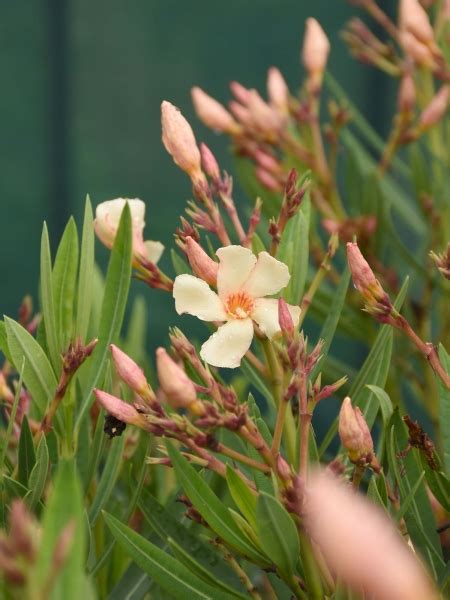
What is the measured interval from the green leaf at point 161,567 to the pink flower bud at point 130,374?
6 centimetres

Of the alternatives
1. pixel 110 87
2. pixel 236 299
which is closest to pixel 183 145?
pixel 236 299

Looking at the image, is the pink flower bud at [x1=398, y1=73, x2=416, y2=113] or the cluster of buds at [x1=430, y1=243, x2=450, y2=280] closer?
the cluster of buds at [x1=430, y1=243, x2=450, y2=280]

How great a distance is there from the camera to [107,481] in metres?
0.62

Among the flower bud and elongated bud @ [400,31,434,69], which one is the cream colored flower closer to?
the flower bud

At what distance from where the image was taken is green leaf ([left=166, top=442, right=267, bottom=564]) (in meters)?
0.54

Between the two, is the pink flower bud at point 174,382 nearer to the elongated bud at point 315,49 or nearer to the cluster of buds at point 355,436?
the cluster of buds at point 355,436

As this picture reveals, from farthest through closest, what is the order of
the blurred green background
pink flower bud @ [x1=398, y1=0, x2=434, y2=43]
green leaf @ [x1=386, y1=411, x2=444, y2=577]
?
1. the blurred green background
2. pink flower bud @ [x1=398, y1=0, x2=434, y2=43]
3. green leaf @ [x1=386, y1=411, x2=444, y2=577]

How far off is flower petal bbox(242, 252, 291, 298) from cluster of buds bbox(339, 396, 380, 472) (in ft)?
0.26

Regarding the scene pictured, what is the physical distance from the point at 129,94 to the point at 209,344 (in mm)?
1857

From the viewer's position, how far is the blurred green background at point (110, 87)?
2291 millimetres

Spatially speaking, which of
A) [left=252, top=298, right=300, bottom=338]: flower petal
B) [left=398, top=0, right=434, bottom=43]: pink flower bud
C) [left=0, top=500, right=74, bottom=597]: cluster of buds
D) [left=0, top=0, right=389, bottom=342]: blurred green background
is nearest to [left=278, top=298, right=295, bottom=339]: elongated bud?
[left=252, top=298, right=300, bottom=338]: flower petal

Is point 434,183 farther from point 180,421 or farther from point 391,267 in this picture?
point 180,421

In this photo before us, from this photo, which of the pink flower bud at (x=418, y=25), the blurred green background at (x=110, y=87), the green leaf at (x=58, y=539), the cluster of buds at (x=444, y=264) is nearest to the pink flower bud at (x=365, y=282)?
the cluster of buds at (x=444, y=264)

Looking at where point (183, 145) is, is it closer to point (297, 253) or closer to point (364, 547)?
point (297, 253)
